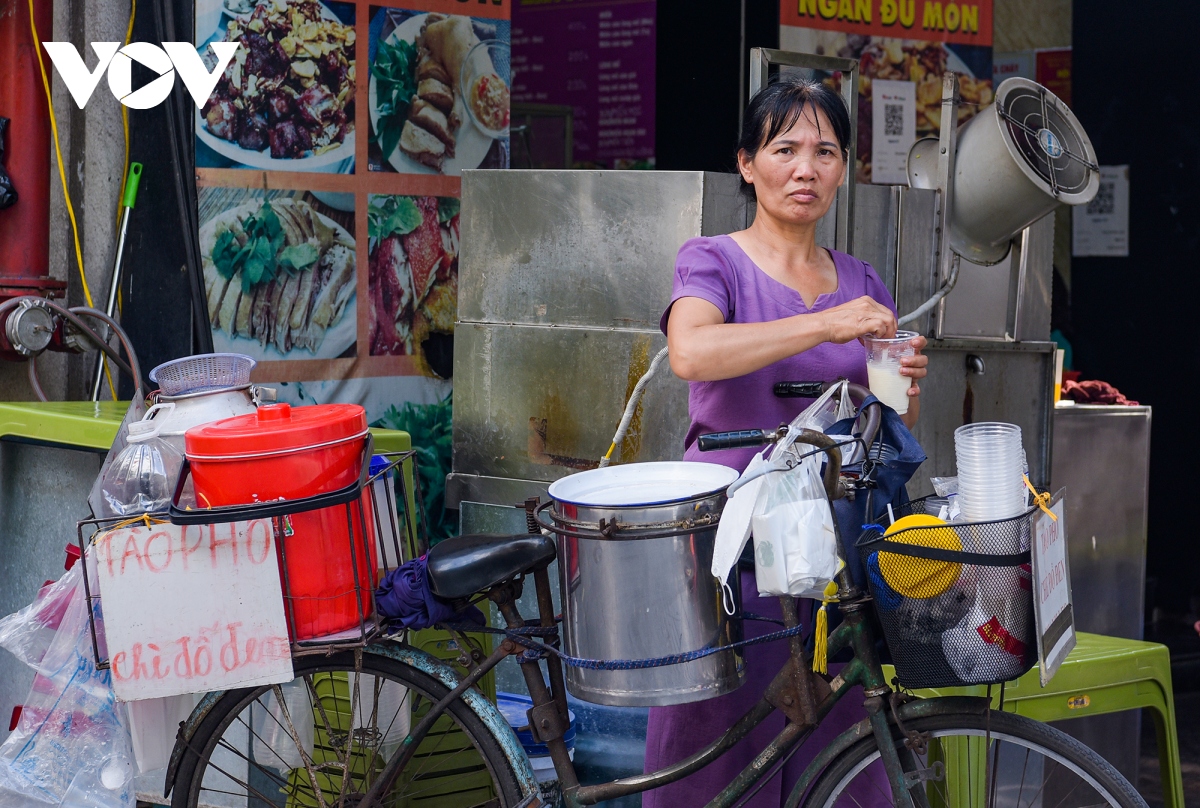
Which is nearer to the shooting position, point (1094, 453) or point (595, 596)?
point (595, 596)

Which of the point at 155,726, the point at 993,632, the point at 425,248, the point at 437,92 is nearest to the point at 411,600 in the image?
the point at 155,726

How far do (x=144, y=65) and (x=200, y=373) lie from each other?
1.78 m

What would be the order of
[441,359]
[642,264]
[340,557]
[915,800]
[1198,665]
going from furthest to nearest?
[1198,665] < [441,359] < [642,264] < [340,557] < [915,800]

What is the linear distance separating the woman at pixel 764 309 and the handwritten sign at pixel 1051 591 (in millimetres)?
465

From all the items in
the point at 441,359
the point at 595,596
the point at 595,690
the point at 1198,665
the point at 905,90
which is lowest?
the point at 1198,665

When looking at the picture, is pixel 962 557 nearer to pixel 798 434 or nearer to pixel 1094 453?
pixel 798 434

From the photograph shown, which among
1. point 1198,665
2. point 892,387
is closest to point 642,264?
point 892,387

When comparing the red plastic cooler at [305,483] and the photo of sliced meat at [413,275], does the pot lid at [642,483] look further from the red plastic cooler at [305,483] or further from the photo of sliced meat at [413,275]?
the photo of sliced meat at [413,275]

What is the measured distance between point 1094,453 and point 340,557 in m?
3.35

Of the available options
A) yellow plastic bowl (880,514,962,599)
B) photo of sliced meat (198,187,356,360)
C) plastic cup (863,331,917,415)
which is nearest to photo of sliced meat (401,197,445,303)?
photo of sliced meat (198,187,356,360)

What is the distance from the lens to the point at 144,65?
433cm

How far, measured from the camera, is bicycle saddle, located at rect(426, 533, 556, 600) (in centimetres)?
266

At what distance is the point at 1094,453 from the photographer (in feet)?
16.3

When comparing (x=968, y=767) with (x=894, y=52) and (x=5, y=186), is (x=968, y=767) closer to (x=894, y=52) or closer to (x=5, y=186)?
(x=5, y=186)
